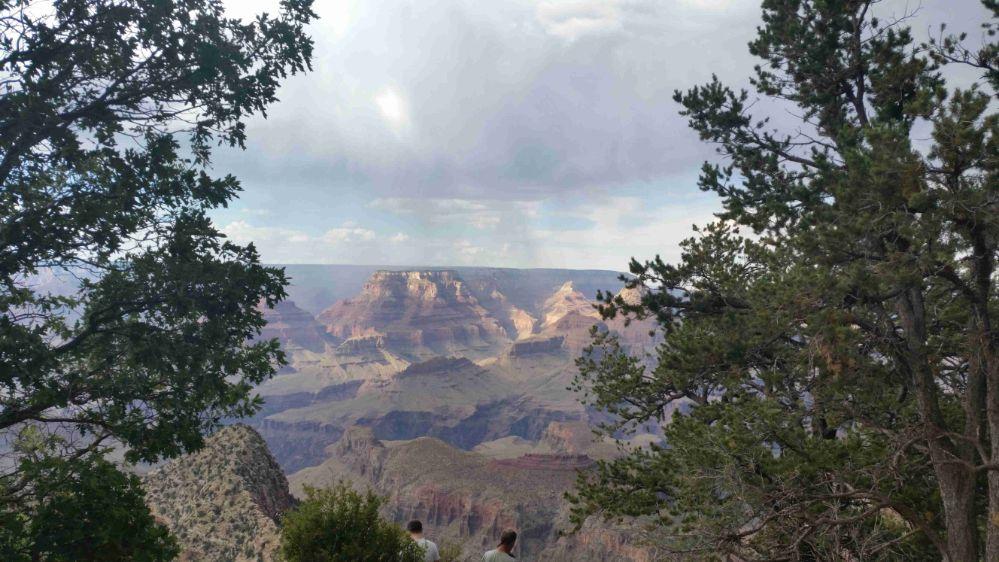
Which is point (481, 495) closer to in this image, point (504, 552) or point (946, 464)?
point (504, 552)

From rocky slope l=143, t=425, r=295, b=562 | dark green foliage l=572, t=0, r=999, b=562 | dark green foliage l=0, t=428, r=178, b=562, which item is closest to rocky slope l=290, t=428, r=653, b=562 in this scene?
rocky slope l=143, t=425, r=295, b=562

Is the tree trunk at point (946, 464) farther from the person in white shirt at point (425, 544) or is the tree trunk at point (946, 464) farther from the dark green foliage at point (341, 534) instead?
the dark green foliage at point (341, 534)

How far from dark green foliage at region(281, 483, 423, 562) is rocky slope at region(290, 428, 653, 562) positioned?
215ft

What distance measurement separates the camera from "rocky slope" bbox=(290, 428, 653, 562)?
79750 mm

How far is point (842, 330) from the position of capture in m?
9.23

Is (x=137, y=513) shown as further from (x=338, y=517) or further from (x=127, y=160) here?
(x=127, y=160)

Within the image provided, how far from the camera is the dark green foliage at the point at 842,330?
8.88 m

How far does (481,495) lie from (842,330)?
96.6 metres

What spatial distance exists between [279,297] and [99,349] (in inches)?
131

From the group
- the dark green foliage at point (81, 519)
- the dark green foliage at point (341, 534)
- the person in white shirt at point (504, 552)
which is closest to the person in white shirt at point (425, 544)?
the dark green foliage at point (341, 534)

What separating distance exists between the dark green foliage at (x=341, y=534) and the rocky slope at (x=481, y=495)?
65590mm

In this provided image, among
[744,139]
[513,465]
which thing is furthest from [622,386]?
[513,465]

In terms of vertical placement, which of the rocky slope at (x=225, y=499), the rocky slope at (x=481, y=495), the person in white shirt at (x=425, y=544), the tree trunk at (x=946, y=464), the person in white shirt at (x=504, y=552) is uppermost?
the tree trunk at (x=946, y=464)

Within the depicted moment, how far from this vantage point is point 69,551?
977 cm
